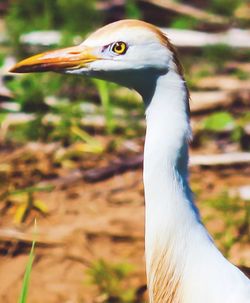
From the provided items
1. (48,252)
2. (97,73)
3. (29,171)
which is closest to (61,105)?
(29,171)

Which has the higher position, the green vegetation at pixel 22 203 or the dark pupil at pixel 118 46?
the dark pupil at pixel 118 46

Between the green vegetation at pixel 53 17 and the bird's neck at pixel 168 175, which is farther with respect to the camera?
the green vegetation at pixel 53 17

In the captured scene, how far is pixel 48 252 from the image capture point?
4039mm

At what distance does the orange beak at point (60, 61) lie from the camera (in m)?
2.66

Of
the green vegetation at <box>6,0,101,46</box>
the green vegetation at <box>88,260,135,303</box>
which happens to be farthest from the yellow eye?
the green vegetation at <box>6,0,101,46</box>

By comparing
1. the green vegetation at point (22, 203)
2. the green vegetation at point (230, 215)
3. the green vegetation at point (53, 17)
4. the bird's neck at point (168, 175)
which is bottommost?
the green vegetation at point (22, 203)

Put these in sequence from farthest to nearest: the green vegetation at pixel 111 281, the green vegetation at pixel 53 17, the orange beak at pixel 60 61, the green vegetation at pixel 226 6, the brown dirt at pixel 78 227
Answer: the green vegetation at pixel 226 6, the green vegetation at pixel 53 17, the brown dirt at pixel 78 227, the green vegetation at pixel 111 281, the orange beak at pixel 60 61

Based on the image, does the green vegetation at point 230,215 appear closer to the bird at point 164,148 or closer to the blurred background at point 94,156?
the blurred background at point 94,156

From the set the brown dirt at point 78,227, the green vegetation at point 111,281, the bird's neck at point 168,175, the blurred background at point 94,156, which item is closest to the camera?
the bird's neck at point 168,175

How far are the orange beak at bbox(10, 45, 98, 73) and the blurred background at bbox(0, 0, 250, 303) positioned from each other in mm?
1296

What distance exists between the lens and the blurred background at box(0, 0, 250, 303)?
12.9ft

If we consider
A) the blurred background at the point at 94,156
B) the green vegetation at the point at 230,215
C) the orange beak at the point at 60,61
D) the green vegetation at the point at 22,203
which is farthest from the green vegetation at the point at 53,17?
the orange beak at the point at 60,61

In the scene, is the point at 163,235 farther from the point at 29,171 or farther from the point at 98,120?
→ the point at 98,120

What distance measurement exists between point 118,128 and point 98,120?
0.13 metres
